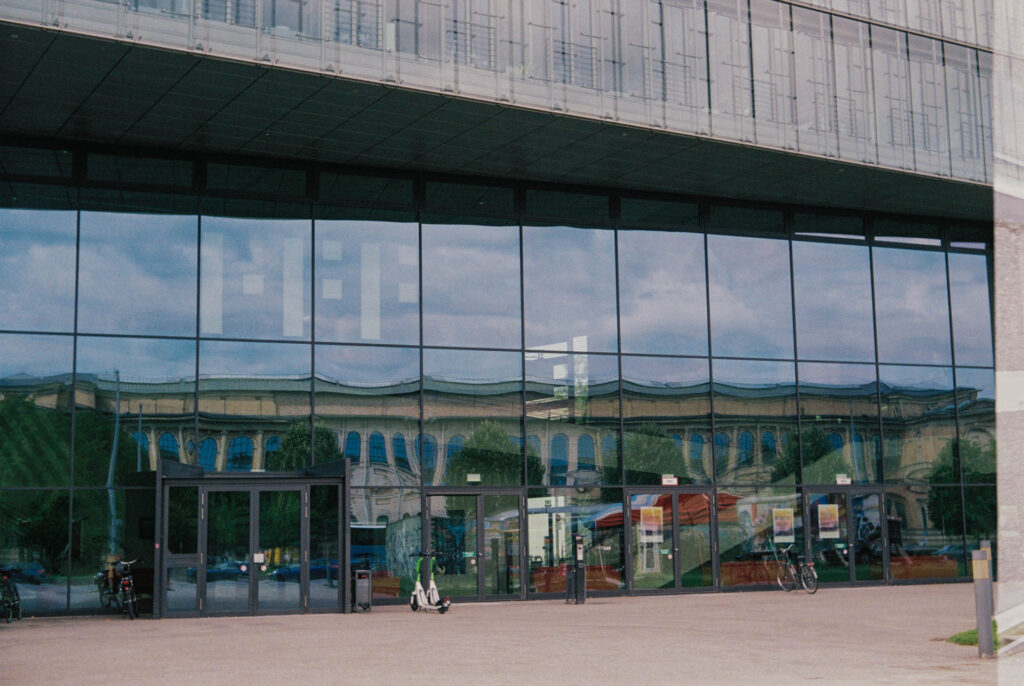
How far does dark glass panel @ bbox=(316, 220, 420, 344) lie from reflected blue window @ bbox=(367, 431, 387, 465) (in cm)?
181

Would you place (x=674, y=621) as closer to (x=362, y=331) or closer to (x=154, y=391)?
(x=362, y=331)

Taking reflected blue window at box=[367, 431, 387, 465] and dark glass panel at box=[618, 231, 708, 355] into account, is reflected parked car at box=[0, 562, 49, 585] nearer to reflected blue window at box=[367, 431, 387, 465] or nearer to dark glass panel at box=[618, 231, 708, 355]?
reflected blue window at box=[367, 431, 387, 465]

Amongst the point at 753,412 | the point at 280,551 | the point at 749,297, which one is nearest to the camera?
the point at 280,551

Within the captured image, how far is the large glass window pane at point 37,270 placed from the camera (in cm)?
2006

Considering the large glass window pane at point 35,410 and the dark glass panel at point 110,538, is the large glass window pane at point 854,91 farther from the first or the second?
the large glass window pane at point 35,410

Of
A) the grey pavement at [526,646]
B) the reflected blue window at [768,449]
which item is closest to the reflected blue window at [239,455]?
the grey pavement at [526,646]

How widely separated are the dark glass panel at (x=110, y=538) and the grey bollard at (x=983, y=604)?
44.2ft

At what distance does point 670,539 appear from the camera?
80.5ft

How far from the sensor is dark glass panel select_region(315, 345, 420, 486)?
71.2ft

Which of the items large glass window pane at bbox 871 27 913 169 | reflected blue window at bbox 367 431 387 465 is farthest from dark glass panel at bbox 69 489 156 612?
large glass window pane at bbox 871 27 913 169

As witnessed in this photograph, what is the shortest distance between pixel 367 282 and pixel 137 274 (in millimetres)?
4164

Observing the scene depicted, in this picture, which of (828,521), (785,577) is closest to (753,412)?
(828,521)

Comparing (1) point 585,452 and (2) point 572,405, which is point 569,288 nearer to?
(2) point 572,405

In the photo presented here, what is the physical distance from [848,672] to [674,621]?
22.4 ft
